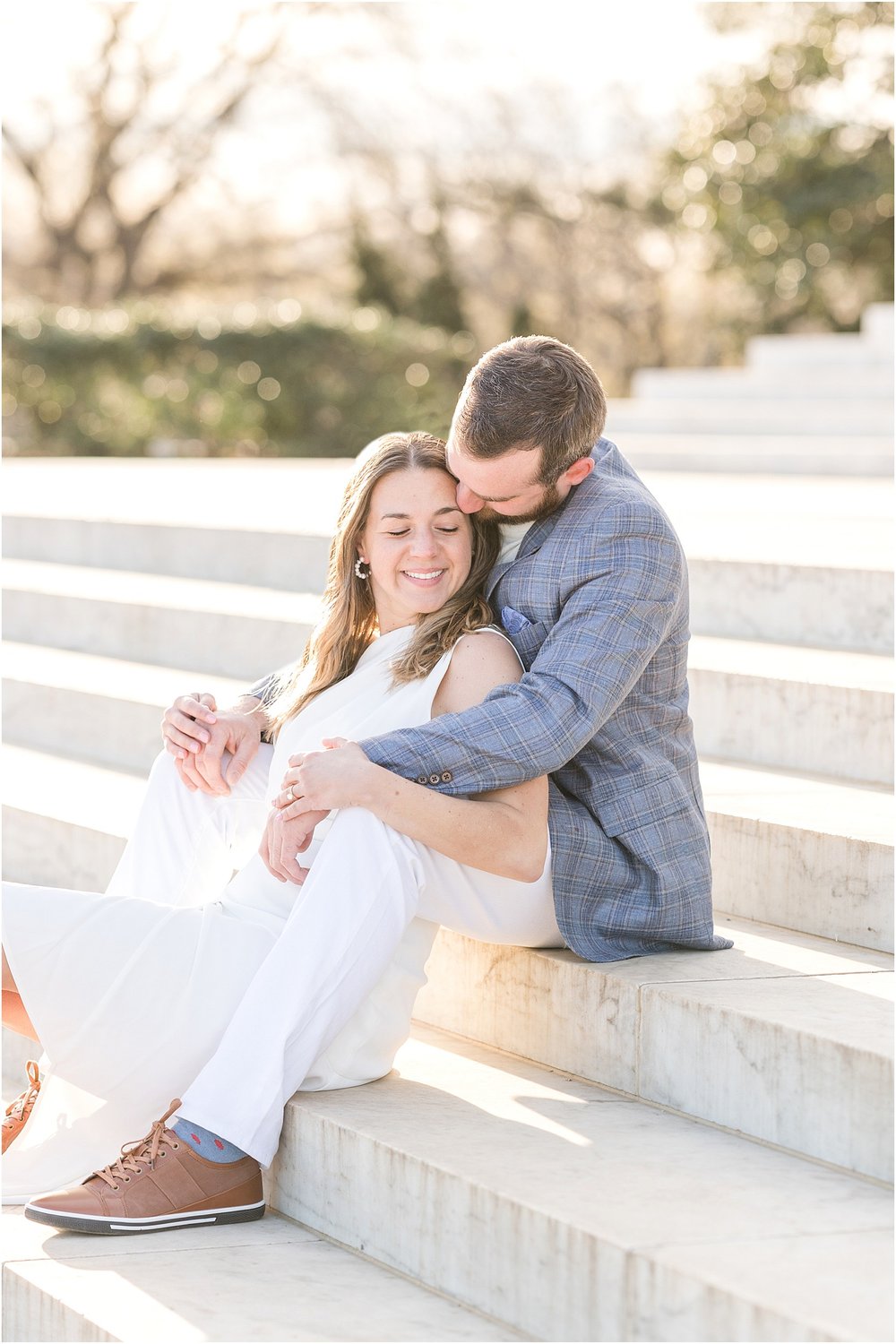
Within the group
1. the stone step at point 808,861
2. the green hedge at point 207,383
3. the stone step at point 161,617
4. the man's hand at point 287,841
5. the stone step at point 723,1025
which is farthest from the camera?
the green hedge at point 207,383

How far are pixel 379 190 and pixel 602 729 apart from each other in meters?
18.7

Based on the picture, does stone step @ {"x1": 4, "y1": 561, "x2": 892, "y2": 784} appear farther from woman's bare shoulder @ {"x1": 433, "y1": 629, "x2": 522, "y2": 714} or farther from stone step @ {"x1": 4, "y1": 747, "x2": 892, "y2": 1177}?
woman's bare shoulder @ {"x1": 433, "y1": 629, "x2": 522, "y2": 714}

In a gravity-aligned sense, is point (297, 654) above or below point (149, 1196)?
above

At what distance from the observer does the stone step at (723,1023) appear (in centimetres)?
227

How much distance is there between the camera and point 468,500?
2680mm

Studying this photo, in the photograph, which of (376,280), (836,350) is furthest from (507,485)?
(376,280)

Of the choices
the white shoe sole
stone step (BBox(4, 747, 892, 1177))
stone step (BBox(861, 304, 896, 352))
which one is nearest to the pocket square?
stone step (BBox(4, 747, 892, 1177))

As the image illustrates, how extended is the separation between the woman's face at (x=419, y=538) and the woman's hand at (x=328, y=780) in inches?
13.8

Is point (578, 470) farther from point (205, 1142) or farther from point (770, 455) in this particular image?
point (770, 455)

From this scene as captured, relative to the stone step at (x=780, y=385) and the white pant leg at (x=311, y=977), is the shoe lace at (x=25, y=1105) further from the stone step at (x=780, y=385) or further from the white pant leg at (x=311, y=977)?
the stone step at (x=780, y=385)

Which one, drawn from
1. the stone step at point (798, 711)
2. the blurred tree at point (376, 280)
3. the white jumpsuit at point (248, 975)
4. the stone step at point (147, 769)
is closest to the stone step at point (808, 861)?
the stone step at point (147, 769)

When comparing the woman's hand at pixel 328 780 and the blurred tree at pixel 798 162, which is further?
the blurred tree at pixel 798 162

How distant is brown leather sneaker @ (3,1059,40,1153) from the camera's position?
2736mm

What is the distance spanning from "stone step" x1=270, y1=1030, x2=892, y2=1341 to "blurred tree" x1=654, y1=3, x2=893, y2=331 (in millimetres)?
11409
